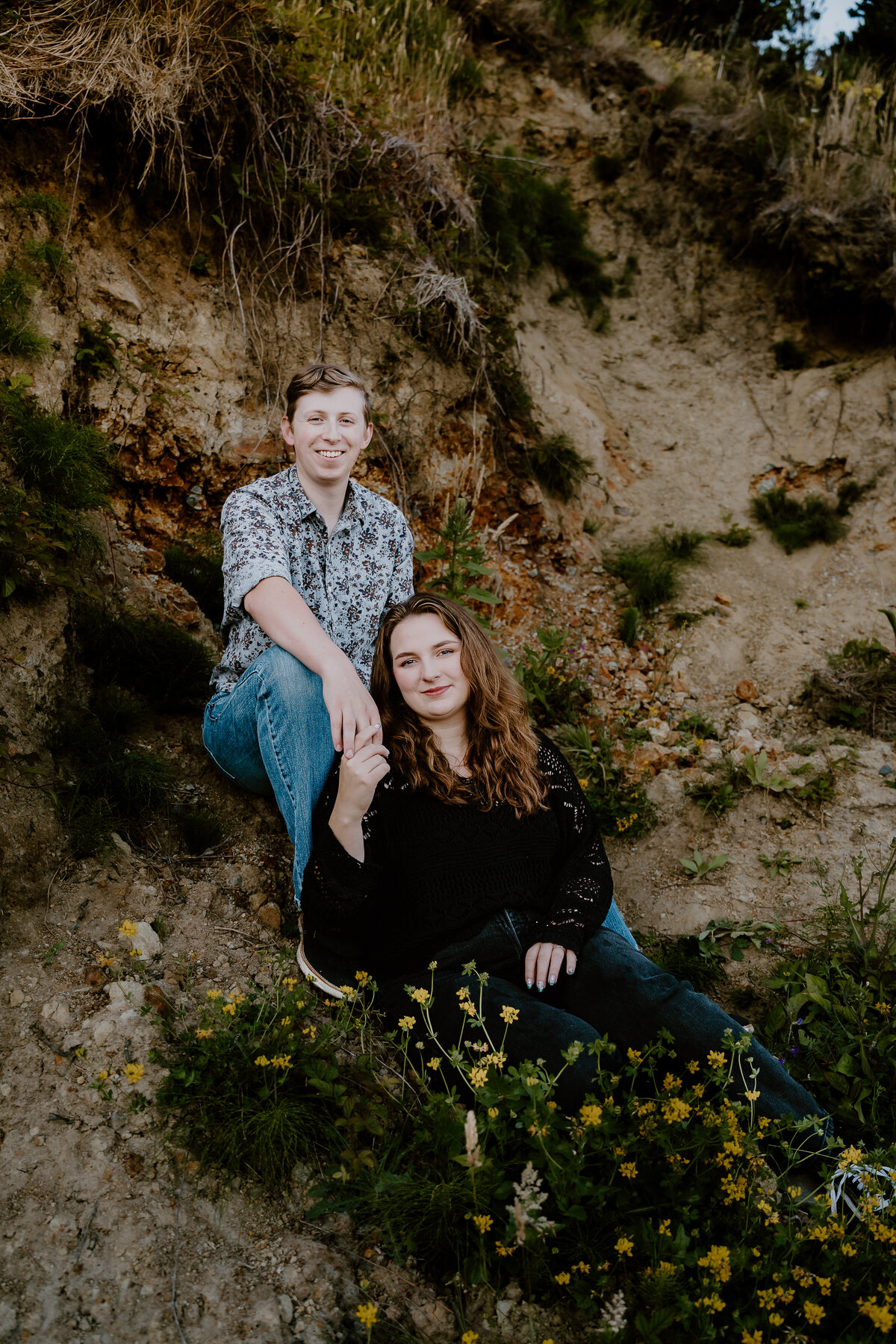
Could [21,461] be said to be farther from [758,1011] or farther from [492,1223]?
[758,1011]

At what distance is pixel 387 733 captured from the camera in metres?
2.81

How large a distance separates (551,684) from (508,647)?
0.43 meters

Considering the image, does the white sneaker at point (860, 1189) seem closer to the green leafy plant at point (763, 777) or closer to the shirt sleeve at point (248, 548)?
the green leafy plant at point (763, 777)

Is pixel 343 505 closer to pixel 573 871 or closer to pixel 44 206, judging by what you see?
pixel 573 871

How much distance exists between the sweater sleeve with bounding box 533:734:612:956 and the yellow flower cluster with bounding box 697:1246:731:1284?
89cm

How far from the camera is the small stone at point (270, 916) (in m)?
2.95

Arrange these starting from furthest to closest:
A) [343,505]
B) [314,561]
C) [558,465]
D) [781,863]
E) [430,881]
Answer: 1. [558,465]
2. [781,863]
3. [343,505]
4. [314,561]
5. [430,881]

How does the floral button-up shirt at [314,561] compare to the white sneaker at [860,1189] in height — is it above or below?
above

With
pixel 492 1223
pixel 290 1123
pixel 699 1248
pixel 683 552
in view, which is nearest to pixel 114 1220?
pixel 290 1123

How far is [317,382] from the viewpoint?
299 cm

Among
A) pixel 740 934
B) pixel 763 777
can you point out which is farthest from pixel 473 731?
pixel 763 777

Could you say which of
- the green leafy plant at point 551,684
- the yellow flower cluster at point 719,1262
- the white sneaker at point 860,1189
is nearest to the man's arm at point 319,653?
the yellow flower cluster at point 719,1262

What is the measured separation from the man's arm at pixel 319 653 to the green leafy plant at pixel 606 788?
179cm

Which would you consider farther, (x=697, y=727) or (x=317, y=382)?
(x=697, y=727)
